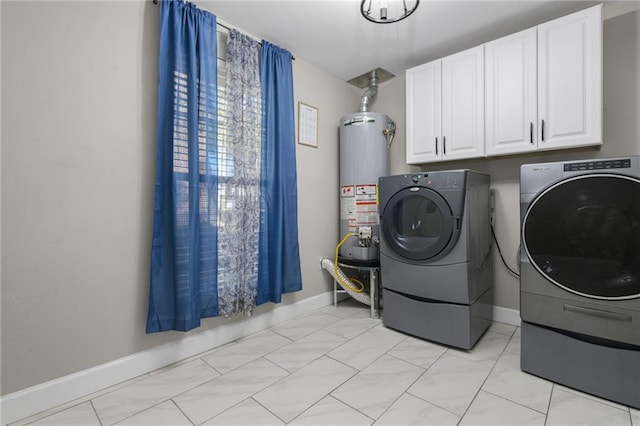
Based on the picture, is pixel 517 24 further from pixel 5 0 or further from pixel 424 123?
pixel 5 0

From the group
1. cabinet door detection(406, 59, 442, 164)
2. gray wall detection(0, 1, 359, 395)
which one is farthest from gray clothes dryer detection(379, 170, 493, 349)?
gray wall detection(0, 1, 359, 395)

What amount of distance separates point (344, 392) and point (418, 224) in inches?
49.5

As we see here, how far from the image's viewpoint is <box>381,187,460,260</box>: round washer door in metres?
1.99

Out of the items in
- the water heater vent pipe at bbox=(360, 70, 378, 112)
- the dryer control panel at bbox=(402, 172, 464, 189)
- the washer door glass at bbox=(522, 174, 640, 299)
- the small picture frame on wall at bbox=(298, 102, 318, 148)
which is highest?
the water heater vent pipe at bbox=(360, 70, 378, 112)

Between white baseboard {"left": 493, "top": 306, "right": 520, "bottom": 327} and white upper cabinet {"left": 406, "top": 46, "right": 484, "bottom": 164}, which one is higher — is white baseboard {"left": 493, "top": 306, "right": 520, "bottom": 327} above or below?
below

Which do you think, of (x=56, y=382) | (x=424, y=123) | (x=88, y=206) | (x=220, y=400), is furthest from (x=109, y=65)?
(x=424, y=123)

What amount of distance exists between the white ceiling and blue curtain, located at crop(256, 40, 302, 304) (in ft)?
0.75

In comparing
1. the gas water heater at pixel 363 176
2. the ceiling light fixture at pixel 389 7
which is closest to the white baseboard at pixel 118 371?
the gas water heater at pixel 363 176

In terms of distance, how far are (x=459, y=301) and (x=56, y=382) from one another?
92.8 inches

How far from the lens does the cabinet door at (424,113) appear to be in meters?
2.47

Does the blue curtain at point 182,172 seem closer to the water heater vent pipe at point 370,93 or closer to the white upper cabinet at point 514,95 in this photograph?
the water heater vent pipe at point 370,93

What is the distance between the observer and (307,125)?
8.98 feet

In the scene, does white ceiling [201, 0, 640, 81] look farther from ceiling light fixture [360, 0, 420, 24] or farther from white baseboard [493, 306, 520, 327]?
white baseboard [493, 306, 520, 327]

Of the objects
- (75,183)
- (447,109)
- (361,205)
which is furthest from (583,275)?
(75,183)
